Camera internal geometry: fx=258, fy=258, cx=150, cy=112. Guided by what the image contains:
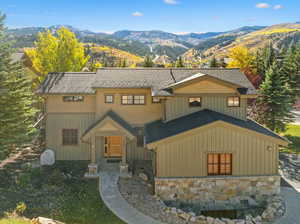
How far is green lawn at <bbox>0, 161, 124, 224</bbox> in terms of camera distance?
11.9 m

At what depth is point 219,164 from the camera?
1468 cm

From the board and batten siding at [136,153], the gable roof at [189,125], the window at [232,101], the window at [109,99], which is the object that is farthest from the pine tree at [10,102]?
the window at [232,101]

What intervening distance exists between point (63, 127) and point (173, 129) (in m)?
8.56

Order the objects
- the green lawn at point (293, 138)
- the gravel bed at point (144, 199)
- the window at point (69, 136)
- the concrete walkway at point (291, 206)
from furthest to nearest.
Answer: the green lawn at point (293, 138) → the window at point (69, 136) → the concrete walkway at point (291, 206) → the gravel bed at point (144, 199)

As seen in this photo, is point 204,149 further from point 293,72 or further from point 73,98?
point 293,72

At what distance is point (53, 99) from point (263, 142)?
14.3 m

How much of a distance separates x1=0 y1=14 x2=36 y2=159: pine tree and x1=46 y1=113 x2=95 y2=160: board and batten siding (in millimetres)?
1701

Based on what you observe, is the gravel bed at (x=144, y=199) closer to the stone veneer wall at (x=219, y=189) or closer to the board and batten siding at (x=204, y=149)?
the stone veneer wall at (x=219, y=189)

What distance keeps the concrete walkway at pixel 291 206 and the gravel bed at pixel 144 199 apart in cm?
515

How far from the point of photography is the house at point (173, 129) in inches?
566

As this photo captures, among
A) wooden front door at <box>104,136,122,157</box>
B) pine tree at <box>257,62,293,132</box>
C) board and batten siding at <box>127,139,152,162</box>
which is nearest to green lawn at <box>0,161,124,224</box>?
wooden front door at <box>104,136,122,157</box>

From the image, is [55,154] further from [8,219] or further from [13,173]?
[8,219]

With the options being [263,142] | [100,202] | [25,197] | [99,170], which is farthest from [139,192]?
[263,142]

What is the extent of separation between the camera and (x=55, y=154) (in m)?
19.1
